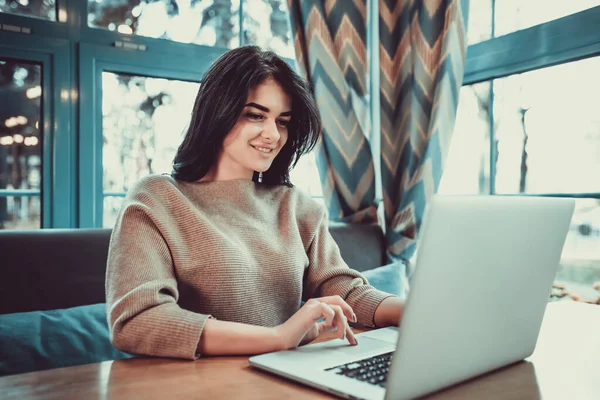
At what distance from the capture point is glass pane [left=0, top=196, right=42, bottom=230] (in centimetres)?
193

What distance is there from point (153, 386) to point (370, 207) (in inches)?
63.1

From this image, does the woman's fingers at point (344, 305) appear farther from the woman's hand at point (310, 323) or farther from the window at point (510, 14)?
the window at point (510, 14)

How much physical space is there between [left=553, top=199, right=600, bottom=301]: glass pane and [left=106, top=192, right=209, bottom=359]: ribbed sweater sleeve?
139 cm

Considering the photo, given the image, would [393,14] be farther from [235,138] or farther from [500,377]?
[500,377]

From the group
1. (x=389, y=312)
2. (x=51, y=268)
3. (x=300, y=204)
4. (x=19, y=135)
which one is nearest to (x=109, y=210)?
(x=19, y=135)

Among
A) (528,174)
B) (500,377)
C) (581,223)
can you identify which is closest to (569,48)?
(528,174)

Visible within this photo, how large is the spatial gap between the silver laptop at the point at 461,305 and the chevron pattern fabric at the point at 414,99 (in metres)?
1.30

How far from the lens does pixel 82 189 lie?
77.2 inches

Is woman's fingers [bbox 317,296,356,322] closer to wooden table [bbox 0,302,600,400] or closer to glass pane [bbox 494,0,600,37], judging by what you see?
wooden table [bbox 0,302,600,400]

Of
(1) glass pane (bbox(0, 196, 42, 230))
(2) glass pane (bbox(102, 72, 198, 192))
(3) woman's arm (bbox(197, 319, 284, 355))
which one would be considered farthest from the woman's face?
(1) glass pane (bbox(0, 196, 42, 230))

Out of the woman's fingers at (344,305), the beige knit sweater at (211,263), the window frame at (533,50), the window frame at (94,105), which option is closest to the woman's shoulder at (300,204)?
the beige knit sweater at (211,263)

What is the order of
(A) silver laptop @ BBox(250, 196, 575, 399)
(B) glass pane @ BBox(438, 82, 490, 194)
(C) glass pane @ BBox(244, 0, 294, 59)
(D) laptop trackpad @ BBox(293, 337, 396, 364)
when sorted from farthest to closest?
(C) glass pane @ BBox(244, 0, 294, 59) < (B) glass pane @ BBox(438, 82, 490, 194) < (D) laptop trackpad @ BBox(293, 337, 396, 364) < (A) silver laptop @ BBox(250, 196, 575, 399)

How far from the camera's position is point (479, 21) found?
219 cm

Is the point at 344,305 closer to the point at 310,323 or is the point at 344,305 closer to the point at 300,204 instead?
the point at 310,323
